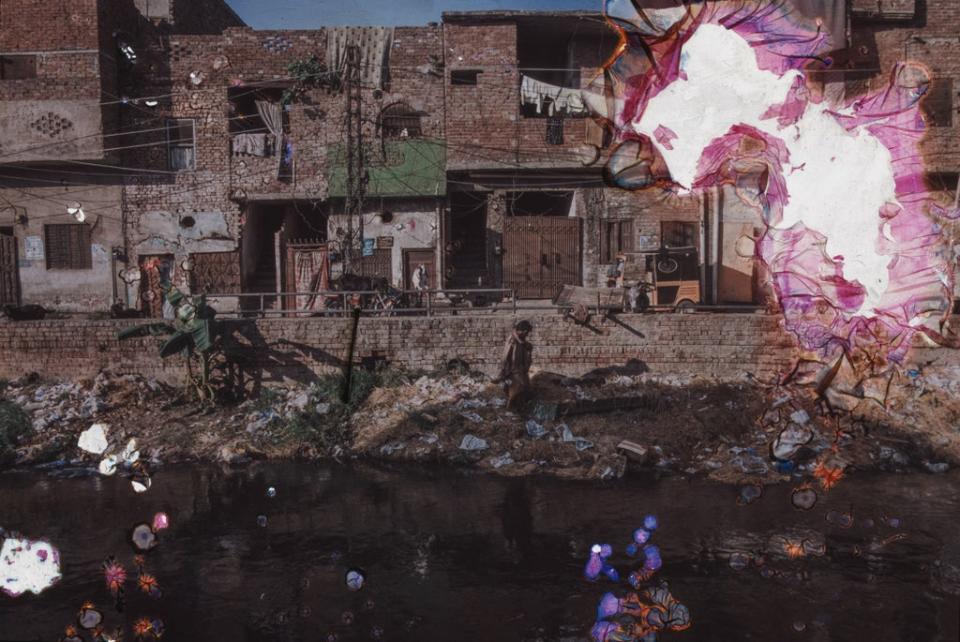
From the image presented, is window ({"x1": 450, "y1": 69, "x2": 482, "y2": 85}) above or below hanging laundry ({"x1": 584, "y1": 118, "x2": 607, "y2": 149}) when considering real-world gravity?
above

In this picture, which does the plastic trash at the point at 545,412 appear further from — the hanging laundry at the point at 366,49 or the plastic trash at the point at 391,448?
the hanging laundry at the point at 366,49

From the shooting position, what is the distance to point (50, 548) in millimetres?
7500

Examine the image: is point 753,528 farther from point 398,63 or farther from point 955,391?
point 398,63

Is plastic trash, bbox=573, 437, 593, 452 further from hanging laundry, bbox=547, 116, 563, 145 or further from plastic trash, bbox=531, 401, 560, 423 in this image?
hanging laundry, bbox=547, 116, 563, 145

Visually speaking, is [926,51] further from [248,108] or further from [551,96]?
[248,108]

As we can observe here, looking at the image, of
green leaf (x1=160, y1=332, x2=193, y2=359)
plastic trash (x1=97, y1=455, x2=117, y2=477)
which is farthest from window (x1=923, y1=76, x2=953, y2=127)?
plastic trash (x1=97, y1=455, x2=117, y2=477)

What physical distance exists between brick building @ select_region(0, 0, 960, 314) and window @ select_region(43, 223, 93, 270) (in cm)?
5

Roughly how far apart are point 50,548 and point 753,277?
52.2 ft

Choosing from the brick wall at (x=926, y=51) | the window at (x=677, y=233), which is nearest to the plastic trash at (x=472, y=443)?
the window at (x=677, y=233)

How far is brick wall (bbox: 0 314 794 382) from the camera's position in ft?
43.2

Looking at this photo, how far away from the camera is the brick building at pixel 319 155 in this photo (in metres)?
17.5

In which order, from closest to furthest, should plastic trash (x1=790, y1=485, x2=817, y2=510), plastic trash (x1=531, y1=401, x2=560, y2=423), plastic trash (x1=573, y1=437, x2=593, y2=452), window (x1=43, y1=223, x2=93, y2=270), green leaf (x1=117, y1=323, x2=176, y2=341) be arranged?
plastic trash (x1=790, y1=485, x2=817, y2=510) → plastic trash (x1=573, y1=437, x2=593, y2=452) → plastic trash (x1=531, y1=401, x2=560, y2=423) → green leaf (x1=117, y1=323, x2=176, y2=341) → window (x1=43, y1=223, x2=93, y2=270)

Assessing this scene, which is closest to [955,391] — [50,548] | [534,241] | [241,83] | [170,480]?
[534,241]

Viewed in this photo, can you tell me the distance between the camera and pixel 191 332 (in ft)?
40.3
